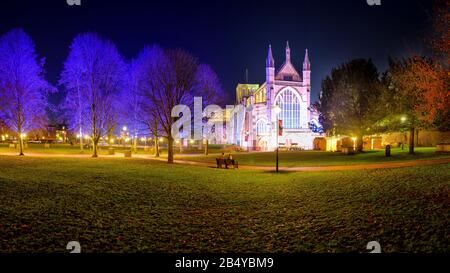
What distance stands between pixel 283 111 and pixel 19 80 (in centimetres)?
5945

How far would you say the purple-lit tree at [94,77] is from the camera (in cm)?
3000

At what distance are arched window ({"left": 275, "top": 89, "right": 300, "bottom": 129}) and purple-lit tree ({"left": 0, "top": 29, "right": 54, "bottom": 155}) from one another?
2226 inches

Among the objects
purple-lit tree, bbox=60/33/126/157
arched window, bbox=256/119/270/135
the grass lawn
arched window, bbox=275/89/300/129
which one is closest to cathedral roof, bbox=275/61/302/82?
arched window, bbox=275/89/300/129

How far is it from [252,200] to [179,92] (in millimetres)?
17342

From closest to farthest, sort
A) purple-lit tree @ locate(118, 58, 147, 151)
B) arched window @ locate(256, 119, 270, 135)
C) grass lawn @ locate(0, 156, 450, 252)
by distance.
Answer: grass lawn @ locate(0, 156, 450, 252), purple-lit tree @ locate(118, 58, 147, 151), arched window @ locate(256, 119, 270, 135)

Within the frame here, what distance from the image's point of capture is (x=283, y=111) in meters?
76.0

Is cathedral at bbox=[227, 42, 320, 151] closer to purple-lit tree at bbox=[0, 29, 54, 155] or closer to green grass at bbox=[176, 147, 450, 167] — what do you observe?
green grass at bbox=[176, 147, 450, 167]

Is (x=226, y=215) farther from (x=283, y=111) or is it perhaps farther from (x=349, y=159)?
(x=283, y=111)

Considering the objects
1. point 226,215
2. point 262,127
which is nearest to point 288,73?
point 262,127

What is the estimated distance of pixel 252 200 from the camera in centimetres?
1099

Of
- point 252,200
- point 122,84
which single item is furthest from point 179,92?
point 252,200

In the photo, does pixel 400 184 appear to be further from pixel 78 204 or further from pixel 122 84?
pixel 122 84

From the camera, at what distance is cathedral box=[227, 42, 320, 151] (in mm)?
72750

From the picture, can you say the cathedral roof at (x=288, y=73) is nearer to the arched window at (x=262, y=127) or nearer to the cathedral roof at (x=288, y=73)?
the cathedral roof at (x=288, y=73)
